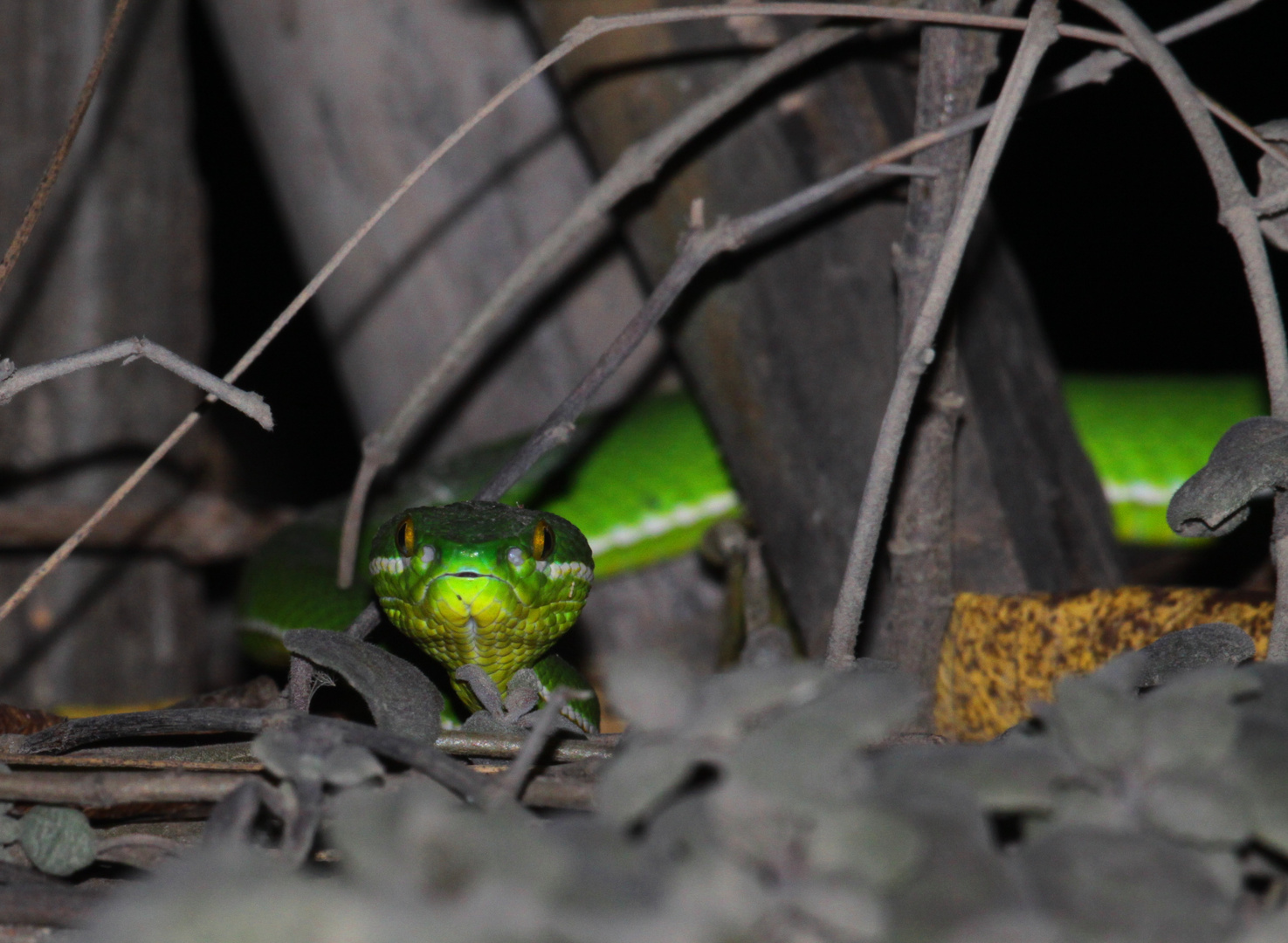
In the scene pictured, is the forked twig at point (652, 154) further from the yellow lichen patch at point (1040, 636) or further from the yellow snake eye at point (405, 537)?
the yellow lichen patch at point (1040, 636)

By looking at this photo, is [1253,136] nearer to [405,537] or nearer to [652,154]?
[652,154]

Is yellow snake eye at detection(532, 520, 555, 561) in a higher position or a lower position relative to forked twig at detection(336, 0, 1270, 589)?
lower

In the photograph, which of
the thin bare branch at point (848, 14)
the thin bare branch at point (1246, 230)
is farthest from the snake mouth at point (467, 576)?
the thin bare branch at point (1246, 230)

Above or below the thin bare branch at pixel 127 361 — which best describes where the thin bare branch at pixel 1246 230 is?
below

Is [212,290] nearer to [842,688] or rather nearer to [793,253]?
[793,253]

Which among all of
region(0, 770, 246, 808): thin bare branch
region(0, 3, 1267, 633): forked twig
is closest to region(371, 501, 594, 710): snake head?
region(0, 3, 1267, 633): forked twig

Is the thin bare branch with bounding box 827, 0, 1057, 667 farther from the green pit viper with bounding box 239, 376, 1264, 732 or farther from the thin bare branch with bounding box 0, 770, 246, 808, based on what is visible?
the green pit viper with bounding box 239, 376, 1264, 732
